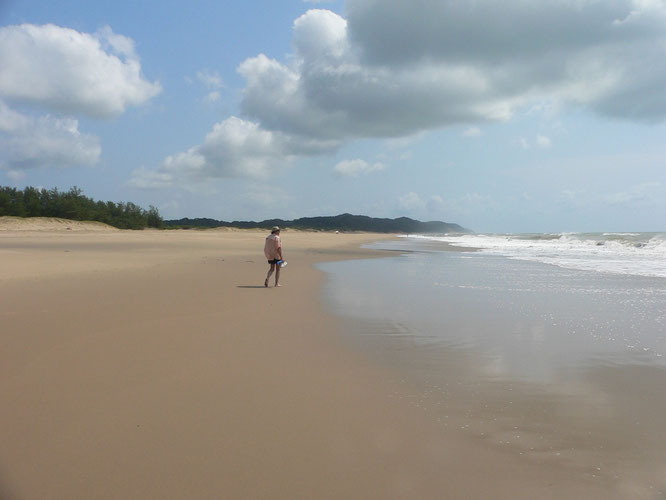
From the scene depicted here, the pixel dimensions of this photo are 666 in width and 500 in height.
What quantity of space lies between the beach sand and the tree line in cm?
5872

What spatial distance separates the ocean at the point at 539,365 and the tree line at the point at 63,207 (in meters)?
58.5

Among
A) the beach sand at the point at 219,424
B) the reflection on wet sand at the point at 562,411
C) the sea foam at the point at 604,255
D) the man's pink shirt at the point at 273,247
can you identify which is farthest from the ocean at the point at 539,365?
the sea foam at the point at 604,255

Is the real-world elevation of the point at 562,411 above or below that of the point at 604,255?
below

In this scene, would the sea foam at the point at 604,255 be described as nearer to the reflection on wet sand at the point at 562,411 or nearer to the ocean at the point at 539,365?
the ocean at the point at 539,365

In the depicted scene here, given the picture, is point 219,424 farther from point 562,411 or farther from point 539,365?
point 539,365

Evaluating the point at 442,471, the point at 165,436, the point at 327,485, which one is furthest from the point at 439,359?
the point at 165,436

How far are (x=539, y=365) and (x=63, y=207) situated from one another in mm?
65102

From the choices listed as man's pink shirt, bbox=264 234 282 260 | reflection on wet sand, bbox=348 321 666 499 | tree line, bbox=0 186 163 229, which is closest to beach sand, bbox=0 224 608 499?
reflection on wet sand, bbox=348 321 666 499

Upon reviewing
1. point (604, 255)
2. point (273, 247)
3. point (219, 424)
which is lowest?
point (219, 424)

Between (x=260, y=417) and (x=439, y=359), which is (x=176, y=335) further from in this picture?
(x=439, y=359)

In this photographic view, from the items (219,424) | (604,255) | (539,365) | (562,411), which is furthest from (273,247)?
(604,255)

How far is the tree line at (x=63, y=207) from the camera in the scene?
53.4 metres

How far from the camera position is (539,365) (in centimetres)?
472

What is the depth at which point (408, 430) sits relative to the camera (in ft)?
10.4
